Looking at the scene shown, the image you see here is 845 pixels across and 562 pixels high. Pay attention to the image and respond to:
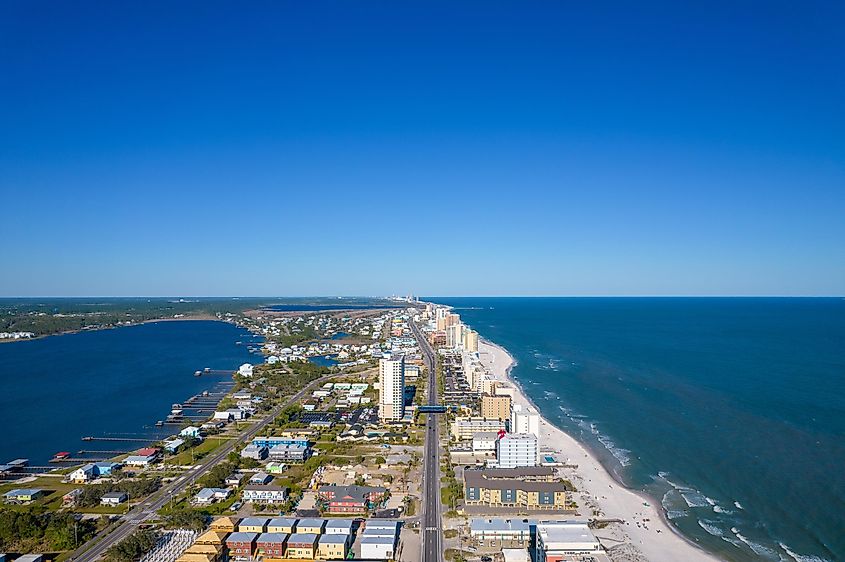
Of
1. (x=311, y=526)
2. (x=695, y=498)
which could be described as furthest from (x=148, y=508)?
(x=695, y=498)

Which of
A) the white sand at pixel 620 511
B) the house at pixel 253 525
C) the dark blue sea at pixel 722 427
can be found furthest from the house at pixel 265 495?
the dark blue sea at pixel 722 427

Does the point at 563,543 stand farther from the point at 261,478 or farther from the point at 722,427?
the point at 722,427

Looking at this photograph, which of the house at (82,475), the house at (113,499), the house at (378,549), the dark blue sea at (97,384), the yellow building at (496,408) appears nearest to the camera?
the house at (378,549)

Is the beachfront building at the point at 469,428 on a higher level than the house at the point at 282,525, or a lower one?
higher

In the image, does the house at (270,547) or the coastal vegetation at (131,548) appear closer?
the coastal vegetation at (131,548)

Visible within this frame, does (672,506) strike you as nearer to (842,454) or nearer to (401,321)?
(842,454)

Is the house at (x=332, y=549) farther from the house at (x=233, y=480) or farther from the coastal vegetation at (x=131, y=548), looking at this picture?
the house at (x=233, y=480)
